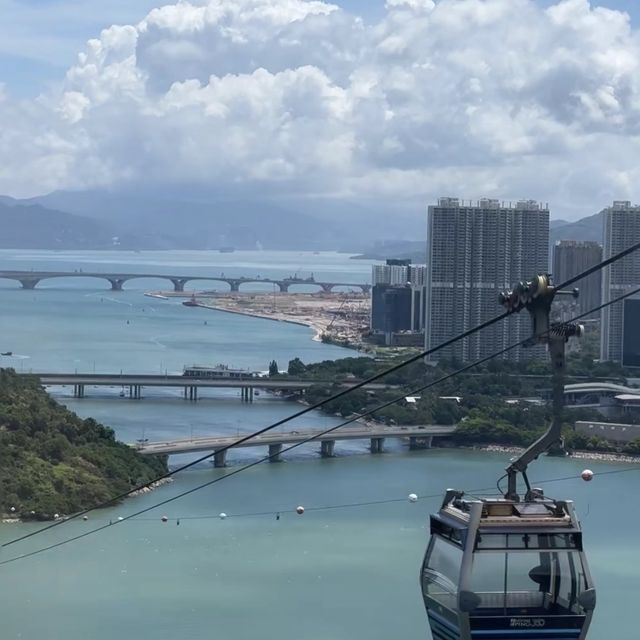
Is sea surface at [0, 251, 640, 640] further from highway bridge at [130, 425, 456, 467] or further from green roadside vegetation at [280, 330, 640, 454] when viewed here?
green roadside vegetation at [280, 330, 640, 454]

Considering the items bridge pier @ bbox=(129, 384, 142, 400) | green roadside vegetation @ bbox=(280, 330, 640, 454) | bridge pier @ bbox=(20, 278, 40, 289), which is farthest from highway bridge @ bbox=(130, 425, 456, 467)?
bridge pier @ bbox=(20, 278, 40, 289)

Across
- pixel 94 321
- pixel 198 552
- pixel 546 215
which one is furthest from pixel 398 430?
pixel 94 321

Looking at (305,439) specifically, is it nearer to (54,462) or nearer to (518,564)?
(54,462)

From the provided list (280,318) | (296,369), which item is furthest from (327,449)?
(280,318)

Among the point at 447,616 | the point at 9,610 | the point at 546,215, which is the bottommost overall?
the point at 9,610

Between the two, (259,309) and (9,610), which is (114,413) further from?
(259,309)

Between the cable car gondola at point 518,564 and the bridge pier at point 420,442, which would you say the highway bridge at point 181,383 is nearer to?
the bridge pier at point 420,442
